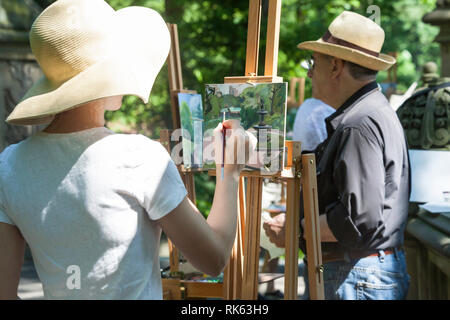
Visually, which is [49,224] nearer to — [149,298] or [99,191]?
[99,191]

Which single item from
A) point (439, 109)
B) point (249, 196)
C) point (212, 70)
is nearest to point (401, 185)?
point (249, 196)

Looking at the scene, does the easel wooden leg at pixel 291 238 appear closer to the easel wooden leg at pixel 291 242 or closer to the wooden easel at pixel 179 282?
the easel wooden leg at pixel 291 242

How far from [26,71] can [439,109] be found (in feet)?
12.9

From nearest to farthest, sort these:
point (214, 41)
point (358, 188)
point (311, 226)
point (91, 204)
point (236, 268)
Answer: point (91, 204) < point (311, 226) < point (358, 188) < point (236, 268) < point (214, 41)

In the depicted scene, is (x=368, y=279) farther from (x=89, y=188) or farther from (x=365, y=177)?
(x=89, y=188)

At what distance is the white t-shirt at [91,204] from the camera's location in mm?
1354

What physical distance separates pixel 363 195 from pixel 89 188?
123 cm

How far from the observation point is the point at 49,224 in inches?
54.1

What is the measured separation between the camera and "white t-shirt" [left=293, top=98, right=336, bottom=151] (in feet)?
12.5

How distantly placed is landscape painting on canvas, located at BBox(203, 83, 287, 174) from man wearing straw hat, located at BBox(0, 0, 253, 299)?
0.74 metres

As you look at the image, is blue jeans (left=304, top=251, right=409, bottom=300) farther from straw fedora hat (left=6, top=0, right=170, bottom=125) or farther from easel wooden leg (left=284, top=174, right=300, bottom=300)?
straw fedora hat (left=6, top=0, right=170, bottom=125)

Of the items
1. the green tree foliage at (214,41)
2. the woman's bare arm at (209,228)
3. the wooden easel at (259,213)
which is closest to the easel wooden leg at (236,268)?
the wooden easel at (259,213)

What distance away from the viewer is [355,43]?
8.57 feet

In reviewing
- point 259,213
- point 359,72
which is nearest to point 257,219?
point 259,213
